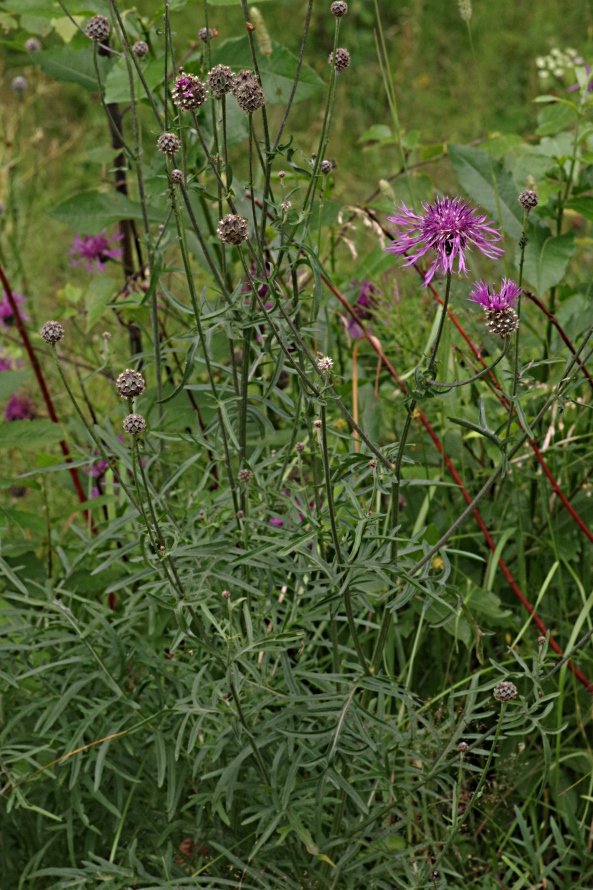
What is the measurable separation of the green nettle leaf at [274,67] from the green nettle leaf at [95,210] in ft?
0.95

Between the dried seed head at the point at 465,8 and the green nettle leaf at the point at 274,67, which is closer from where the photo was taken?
the dried seed head at the point at 465,8

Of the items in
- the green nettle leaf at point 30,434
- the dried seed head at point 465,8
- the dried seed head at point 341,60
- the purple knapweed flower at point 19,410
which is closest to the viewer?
the dried seed head at point 341,60

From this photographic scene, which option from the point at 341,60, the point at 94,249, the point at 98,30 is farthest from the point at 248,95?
the point at 94,249

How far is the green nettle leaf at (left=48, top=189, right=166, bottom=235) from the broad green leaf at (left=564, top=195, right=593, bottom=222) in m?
0.75

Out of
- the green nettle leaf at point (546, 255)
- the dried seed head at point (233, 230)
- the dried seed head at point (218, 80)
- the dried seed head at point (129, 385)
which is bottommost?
the green nettle leaf at point (546, 255)

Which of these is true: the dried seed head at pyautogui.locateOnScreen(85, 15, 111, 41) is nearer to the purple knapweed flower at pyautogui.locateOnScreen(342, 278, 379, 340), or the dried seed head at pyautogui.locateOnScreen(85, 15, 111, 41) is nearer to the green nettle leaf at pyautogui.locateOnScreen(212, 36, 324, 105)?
the green nettle leaf at pyautogui.locateOnScreen(212, 36, 324, 105)

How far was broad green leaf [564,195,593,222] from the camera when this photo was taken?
1801mm

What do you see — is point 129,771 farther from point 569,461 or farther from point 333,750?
point 569,461

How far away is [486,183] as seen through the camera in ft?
6.34

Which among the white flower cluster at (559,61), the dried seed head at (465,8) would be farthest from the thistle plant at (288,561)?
the dried seed head at (465,8)

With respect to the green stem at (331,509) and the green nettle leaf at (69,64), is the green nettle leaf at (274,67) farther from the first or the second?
the green stem at (331,509)

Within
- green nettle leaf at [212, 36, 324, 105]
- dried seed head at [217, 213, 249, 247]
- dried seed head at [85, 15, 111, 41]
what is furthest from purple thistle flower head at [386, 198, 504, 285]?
green nettle leaf at [212, 36, 324, 105]

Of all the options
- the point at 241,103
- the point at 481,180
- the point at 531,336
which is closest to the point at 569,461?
the point at 531,336

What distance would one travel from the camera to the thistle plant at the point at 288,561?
1.13m
